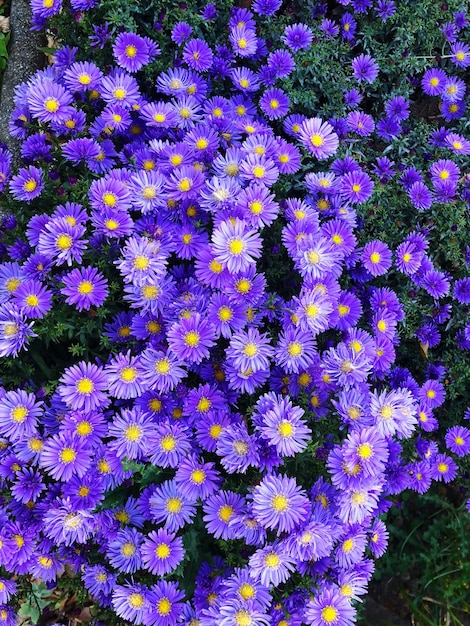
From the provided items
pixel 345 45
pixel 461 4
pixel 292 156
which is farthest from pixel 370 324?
pixel 461 4

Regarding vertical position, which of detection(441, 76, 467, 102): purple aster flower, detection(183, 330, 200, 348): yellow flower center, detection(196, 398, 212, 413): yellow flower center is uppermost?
detection(441, 76, 467, 102): purple aster flower

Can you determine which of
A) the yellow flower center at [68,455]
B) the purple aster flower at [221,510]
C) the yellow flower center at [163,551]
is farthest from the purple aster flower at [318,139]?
the yellow flower center at [163,551]

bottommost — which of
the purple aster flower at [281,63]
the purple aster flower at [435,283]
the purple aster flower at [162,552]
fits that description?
the purple aster flower at [162,552]

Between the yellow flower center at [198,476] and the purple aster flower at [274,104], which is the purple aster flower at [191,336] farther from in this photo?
the purple aster flower at [274,104]

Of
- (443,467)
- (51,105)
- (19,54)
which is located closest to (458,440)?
Result: (443,467)

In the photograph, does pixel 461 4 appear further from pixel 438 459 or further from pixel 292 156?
pixel 438 459

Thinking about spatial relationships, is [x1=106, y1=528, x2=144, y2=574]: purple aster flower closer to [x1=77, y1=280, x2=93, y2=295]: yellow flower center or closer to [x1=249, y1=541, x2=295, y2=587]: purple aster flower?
[x1=249, y1=541, x2=295, y2=587]: purple aster flower

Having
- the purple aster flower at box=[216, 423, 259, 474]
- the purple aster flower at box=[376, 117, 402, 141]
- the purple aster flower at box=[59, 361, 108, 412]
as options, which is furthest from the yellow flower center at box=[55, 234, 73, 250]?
the purple aster flower at box=[376, 117, 402, 141]
